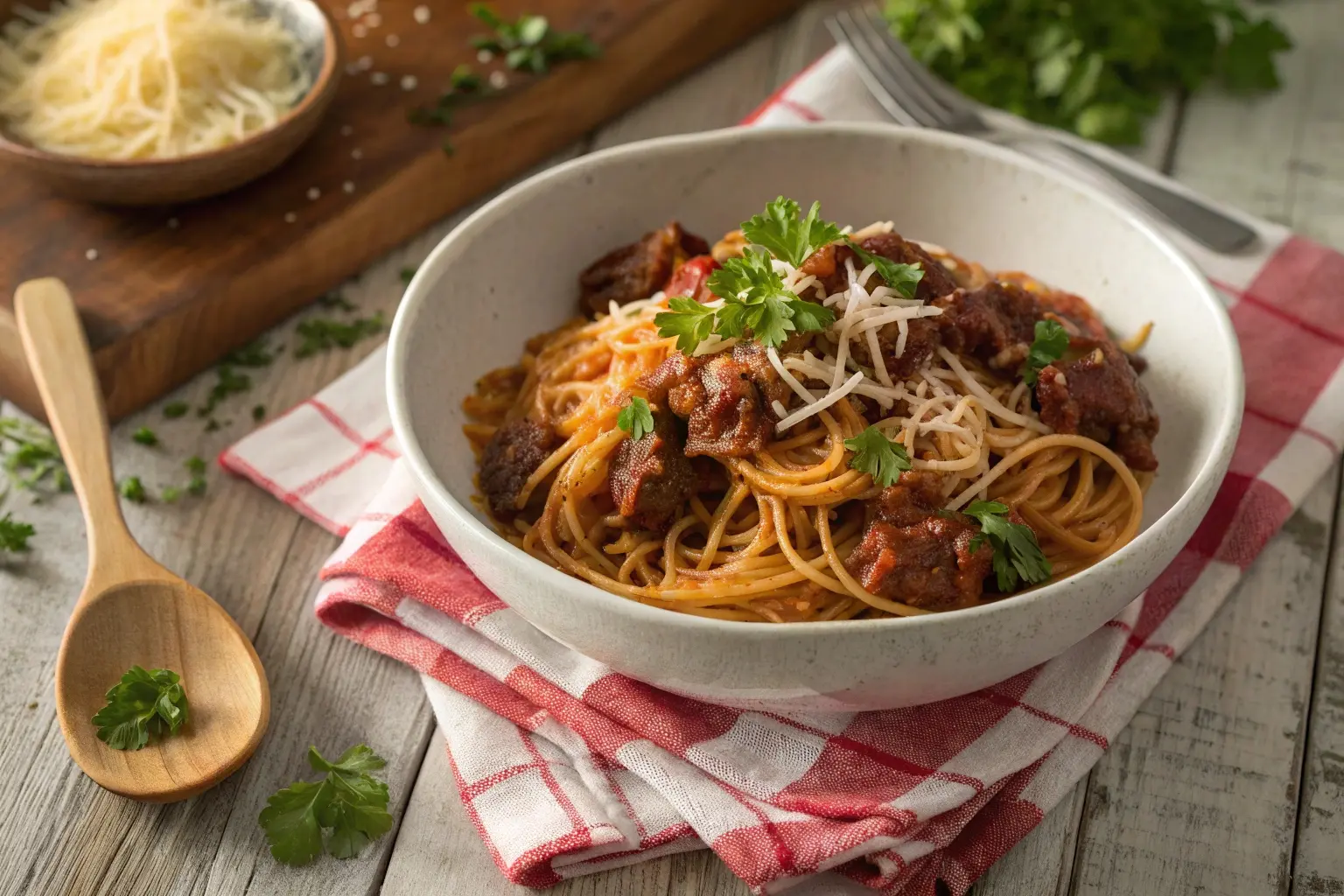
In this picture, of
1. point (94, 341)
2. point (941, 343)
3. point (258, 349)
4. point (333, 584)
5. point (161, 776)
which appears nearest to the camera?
point (161, 776)

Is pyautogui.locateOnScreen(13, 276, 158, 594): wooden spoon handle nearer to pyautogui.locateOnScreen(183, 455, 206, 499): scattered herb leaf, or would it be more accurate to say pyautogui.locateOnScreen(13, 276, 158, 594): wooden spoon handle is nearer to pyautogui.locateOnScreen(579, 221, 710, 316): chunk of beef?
pyautogui.locateOnScreen(183, 455, 206, 499): scattered herb leaf

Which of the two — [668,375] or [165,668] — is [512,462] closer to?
[668,375]

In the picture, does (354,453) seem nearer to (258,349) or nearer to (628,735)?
(258,349)

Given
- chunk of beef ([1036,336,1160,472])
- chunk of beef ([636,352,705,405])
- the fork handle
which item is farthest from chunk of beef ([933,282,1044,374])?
the fork handle

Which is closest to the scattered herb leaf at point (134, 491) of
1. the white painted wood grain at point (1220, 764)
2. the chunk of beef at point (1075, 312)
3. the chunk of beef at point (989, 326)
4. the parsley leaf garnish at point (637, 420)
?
the parsley leaf garnish at point (637, 420)

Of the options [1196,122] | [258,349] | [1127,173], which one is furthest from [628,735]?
[1196,122]

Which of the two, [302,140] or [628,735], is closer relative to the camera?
[628,735]

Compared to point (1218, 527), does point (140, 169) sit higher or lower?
higher

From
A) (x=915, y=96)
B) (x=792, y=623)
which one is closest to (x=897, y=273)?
(x=792, y=623)
